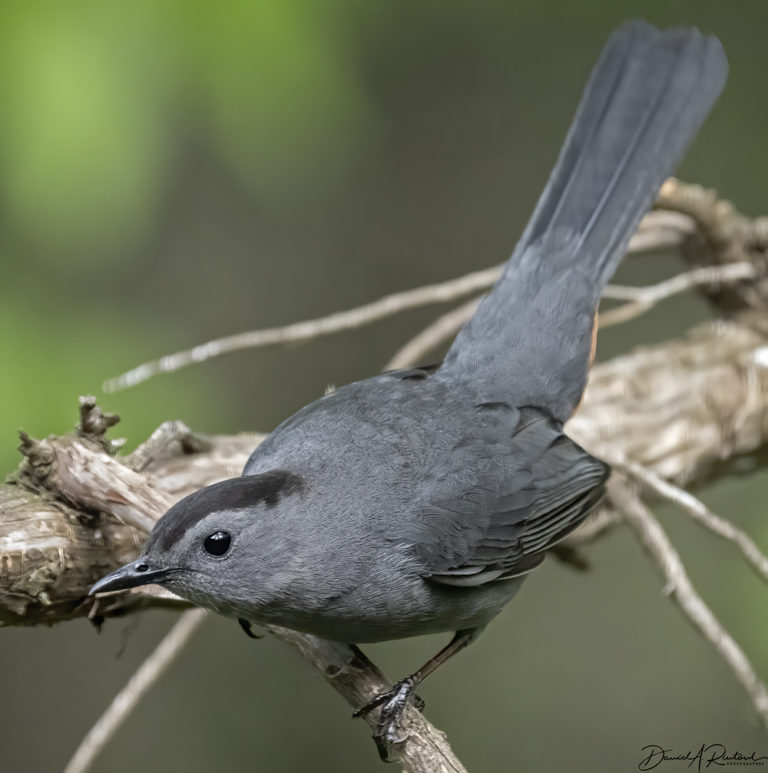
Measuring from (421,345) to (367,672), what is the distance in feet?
4.36

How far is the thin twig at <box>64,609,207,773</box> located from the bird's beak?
593 mm

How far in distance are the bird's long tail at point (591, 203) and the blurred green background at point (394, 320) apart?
71 centimetres

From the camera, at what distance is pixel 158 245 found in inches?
188

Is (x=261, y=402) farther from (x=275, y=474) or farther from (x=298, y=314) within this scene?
(x=275, y=474)

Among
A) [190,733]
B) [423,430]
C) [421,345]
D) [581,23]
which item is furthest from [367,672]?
[581,23]

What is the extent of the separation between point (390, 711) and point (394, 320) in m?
3.25

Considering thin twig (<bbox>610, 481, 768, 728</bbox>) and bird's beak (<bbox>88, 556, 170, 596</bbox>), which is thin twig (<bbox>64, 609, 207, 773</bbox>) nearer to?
bird's beak (<bbox>88, 556, 170, 596</bbox>)

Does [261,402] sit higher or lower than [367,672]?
higher

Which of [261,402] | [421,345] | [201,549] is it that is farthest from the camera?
[261,402]

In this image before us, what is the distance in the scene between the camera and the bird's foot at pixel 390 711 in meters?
2.07

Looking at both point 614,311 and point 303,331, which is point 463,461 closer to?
point 303,331

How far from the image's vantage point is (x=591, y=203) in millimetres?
2975
